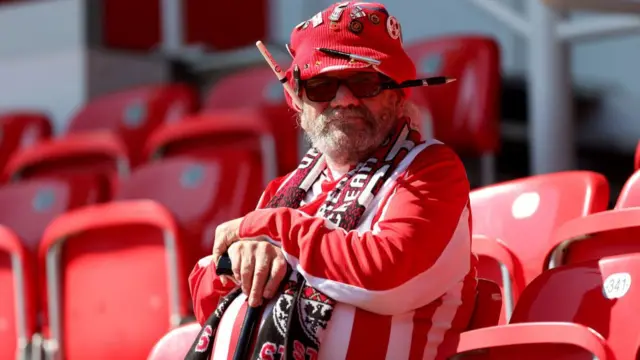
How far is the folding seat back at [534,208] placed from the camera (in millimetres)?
1761

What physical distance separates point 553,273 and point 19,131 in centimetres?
288

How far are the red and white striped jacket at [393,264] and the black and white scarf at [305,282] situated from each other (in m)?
0.02

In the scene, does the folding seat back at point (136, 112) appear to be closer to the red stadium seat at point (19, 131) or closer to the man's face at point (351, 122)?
the red stadium seat at point (19, 131)

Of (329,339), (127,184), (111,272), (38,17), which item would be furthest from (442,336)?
(38,17)

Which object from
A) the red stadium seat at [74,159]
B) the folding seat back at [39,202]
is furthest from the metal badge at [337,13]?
the red stadium seat at [74,159]

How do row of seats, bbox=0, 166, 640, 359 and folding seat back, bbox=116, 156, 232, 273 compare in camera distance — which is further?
folding seat back, bbox=116, 156, 232, 273

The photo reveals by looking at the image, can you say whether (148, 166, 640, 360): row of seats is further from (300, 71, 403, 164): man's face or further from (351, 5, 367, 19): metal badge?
(351, 5, 367, 19): metal badge

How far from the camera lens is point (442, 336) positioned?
1464 millimetres

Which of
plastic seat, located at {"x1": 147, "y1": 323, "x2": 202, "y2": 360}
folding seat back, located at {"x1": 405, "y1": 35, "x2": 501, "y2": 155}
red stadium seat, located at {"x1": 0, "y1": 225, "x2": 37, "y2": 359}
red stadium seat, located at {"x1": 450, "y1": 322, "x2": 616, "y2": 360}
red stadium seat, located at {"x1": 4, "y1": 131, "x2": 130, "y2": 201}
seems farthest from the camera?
red stadium seat, located at {"x1": 4, "y1": 131, "x2": 130, "y2": 201}

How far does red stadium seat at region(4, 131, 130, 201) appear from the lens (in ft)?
11.1

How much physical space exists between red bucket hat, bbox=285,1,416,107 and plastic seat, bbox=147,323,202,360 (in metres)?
0.41

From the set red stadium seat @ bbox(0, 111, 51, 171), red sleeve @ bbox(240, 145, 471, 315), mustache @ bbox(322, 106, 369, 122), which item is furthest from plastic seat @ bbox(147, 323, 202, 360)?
red stadium seat @ bbox(0, 111, 51, 171)

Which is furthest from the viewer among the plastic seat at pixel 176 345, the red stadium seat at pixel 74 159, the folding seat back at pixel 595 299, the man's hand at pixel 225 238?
the red stadium seat at pixel 74 159

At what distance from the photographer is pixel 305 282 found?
1433mm
